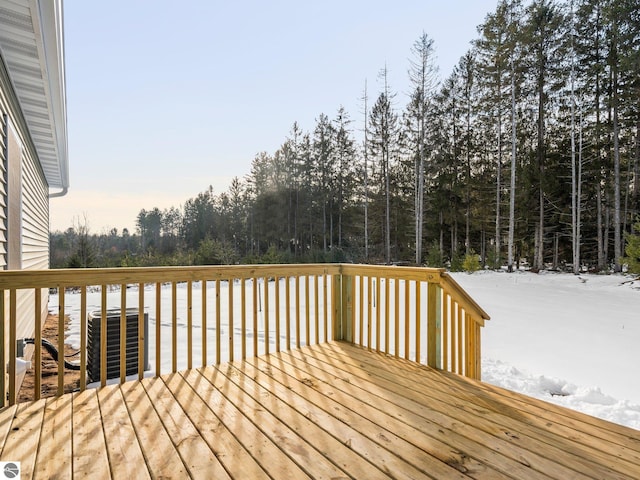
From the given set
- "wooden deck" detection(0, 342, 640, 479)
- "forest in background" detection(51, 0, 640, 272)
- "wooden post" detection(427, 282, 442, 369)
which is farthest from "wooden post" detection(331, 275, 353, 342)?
"forest in background" detection(51, 0, 640, 272)

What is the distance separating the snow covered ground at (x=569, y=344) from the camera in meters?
3.54

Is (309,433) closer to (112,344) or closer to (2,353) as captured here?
(2,353)

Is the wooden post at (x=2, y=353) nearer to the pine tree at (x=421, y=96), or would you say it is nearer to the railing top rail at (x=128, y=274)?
the railing top rail at (x=128, y=274)

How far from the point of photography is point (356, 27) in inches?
300

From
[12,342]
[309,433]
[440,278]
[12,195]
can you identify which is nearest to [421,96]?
[440,278]

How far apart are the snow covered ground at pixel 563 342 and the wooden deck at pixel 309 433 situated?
1.49 m

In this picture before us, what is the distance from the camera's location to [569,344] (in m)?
5.33

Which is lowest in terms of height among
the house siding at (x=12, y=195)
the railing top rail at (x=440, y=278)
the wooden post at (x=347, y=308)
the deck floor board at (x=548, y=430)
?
the deck floor board at (x=548, y=430)

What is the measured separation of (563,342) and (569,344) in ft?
0.34

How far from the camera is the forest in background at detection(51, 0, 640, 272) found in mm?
13305

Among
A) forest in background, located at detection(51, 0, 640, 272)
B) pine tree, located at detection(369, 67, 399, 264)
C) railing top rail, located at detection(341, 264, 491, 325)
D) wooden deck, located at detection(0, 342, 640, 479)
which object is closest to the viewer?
wooden deck, located at detection(0, 342, 640, 479)

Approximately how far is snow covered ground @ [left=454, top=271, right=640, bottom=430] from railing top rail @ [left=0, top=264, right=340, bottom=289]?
2749mm

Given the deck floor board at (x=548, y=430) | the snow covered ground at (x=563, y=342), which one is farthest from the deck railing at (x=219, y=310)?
the snow covered ground at (x=563, y=342)

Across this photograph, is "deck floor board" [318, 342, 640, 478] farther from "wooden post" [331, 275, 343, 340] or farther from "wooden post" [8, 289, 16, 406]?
"wooden post" [8, 289, 16, 406]
